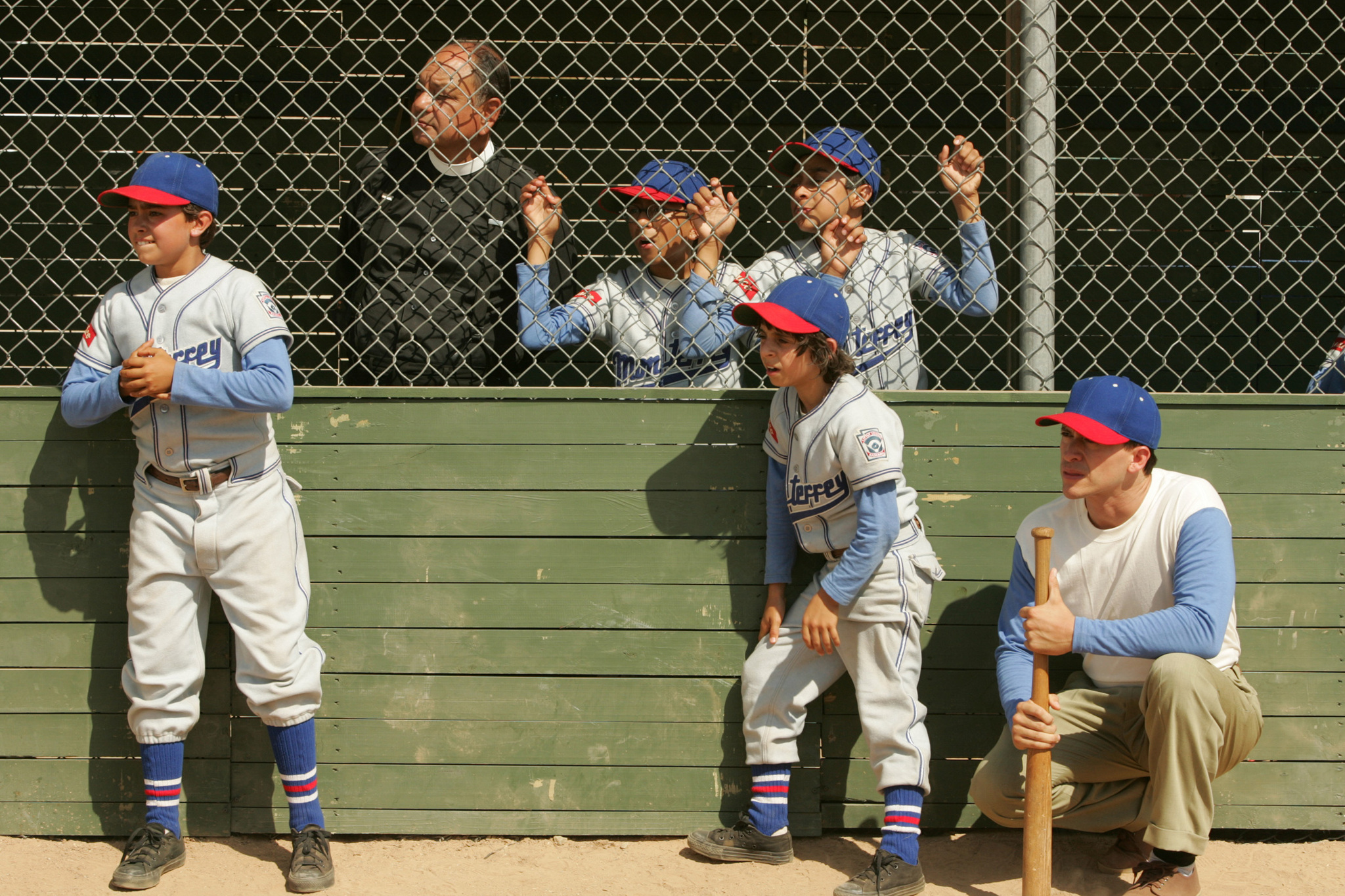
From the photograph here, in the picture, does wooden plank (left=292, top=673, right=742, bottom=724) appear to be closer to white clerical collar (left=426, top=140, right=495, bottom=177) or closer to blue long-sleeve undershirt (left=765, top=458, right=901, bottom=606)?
blue long-sleeve undershirt (left=765, top=458, right=901, bottom=606)

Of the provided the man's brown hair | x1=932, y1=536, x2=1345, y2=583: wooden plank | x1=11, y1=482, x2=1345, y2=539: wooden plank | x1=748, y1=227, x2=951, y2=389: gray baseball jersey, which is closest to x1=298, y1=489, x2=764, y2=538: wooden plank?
x1=11, y1=482, x2=1345, y2=539: wooden plank

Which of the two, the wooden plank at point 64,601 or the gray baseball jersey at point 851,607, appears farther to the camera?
the wooden plank at point 64,601

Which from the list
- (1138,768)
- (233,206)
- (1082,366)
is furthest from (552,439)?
(1082,366)

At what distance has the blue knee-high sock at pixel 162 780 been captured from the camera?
9.78 feet

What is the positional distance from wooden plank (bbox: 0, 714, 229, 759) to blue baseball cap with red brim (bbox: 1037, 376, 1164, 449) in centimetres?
270

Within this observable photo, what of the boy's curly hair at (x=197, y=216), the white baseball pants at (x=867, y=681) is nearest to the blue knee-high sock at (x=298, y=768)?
the white baseball pants at (x=867, y=681)

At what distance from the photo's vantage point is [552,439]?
3266 mm

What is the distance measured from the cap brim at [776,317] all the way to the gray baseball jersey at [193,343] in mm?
1270

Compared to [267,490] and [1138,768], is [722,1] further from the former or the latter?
[1138,768]

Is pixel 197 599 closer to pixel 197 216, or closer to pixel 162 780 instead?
pixel 162 780

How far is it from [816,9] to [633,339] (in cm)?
272

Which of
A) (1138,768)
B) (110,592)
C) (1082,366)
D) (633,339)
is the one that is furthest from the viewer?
(1082,366)

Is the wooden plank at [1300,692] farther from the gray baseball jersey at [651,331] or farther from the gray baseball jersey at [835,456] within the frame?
the gray baseball jersey at [651,331]

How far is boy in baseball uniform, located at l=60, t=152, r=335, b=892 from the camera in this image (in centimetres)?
291
